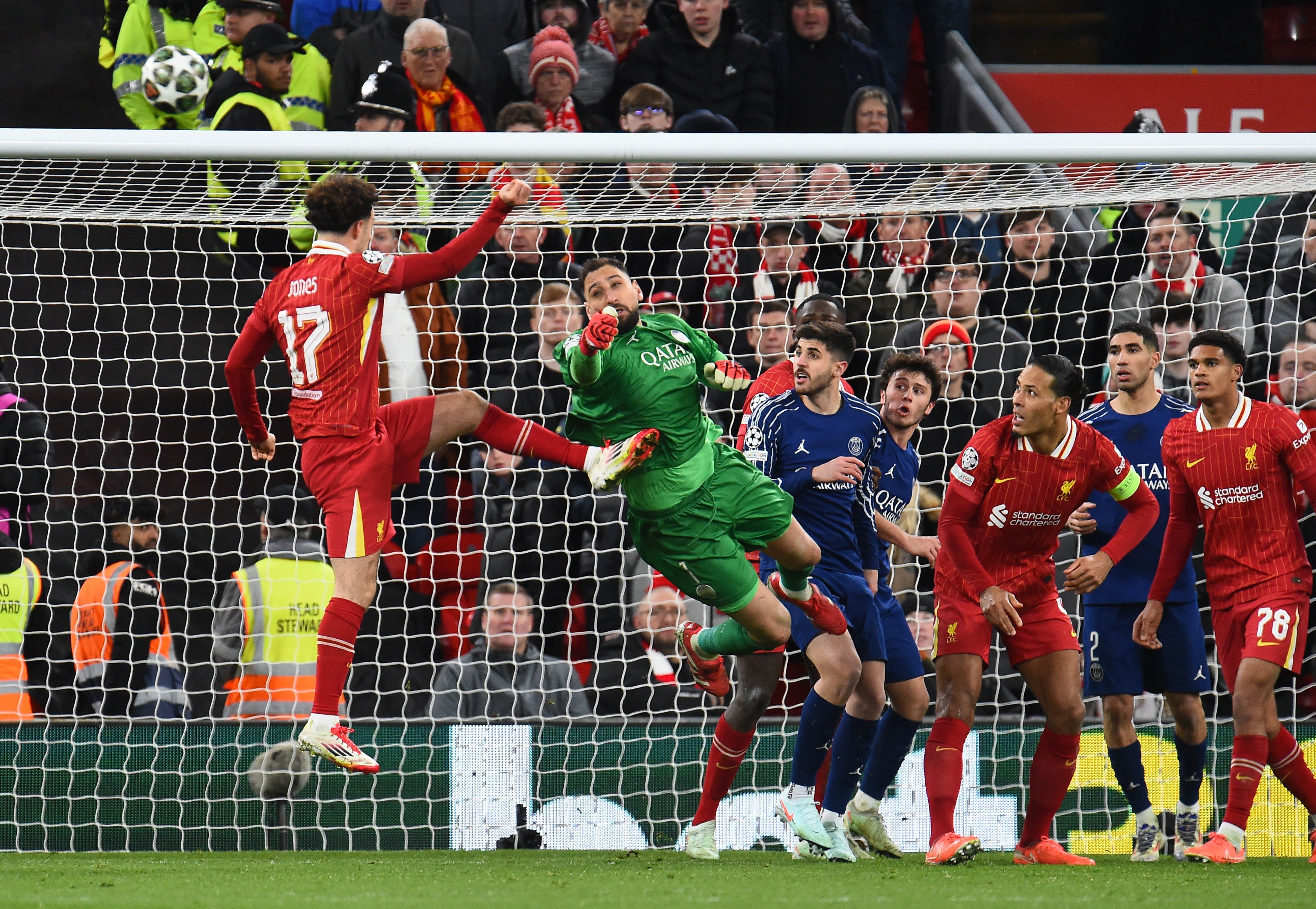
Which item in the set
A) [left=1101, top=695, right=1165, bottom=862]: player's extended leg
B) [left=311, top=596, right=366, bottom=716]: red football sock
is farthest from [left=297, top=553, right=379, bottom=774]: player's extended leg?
[left=1101, top=695, right=1165, bottom=862]: player's extended leg

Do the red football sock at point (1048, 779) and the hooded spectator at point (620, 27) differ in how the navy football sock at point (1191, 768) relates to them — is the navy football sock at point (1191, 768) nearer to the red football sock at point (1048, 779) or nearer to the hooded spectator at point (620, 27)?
the red football sock at point (1048, 779)

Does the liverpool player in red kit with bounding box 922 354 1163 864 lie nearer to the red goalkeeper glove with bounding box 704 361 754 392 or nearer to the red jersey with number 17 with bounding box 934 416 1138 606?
the red jersey with number 17 with bounding box 934 416 1138 606

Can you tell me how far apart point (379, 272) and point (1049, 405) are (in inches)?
106

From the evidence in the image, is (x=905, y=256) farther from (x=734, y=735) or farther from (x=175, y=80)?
(x=175, y=80)

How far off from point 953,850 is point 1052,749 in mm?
655

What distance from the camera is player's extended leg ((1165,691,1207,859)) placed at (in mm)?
6246

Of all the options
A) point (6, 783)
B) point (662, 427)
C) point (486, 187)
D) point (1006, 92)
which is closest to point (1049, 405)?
point (662, 427)

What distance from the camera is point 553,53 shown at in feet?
30.6

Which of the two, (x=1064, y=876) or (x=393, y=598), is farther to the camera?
(x=393, y=598)

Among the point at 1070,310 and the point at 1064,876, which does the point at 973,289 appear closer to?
the point at 1070,310

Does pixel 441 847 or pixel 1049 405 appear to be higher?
pixel 1049 405

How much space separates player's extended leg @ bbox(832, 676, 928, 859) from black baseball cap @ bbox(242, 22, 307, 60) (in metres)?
5.47

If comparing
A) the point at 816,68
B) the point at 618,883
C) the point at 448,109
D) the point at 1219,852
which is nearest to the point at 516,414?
the point at 448,109

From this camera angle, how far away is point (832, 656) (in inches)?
225
